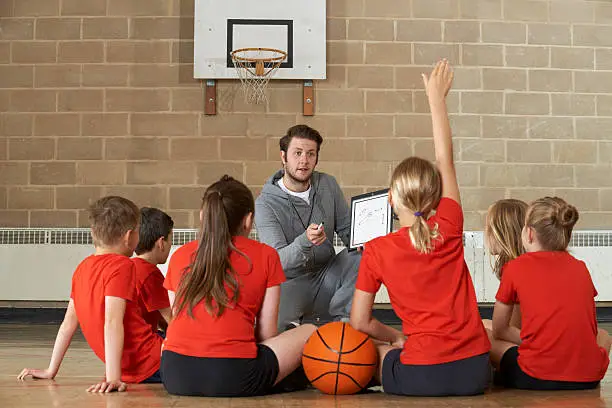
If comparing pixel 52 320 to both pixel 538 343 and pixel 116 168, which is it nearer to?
pixel 116 168

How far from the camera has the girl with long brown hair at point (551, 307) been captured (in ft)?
8.38

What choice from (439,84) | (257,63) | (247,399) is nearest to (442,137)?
(439,84)

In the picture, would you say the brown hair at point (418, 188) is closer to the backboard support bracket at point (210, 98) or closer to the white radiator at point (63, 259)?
the white radiator at point (63, 259)

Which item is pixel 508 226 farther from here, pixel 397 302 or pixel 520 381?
pixel 397 302

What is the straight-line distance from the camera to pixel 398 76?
6383 millimetres

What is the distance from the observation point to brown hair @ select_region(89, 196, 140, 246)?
9.02ft

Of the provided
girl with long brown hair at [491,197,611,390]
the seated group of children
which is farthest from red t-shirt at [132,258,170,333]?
girl with long brown hair at [491,197,611,390]

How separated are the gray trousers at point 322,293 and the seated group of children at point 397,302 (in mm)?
1158

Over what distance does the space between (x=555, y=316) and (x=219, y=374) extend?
1170 mm

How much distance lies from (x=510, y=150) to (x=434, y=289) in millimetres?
4252

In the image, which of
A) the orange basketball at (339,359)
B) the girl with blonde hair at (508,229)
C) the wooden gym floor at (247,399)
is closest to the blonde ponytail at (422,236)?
the orange basketball at (339,359)

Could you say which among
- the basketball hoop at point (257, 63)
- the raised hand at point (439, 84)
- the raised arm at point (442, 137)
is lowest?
the raised arm at point (442, 137)

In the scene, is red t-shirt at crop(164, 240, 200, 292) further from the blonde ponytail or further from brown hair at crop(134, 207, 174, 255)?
the blonde ponytail

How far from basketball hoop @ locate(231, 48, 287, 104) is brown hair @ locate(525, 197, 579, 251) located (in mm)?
3812
